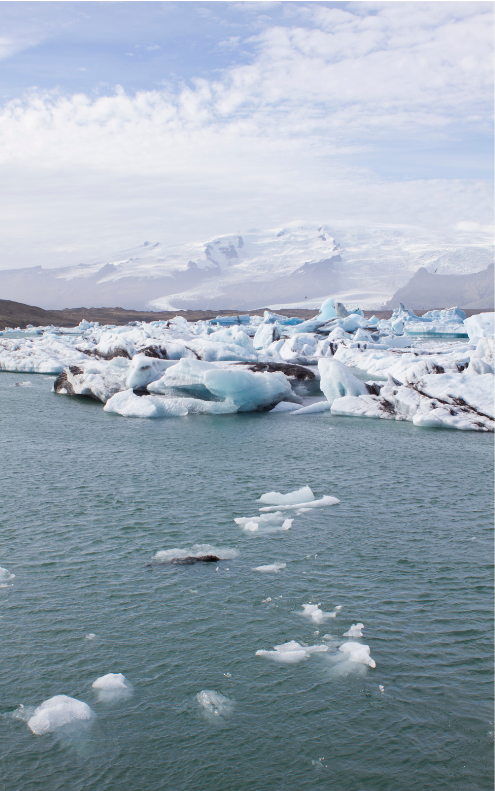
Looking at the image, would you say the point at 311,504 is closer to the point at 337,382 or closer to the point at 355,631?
the point at 355,631

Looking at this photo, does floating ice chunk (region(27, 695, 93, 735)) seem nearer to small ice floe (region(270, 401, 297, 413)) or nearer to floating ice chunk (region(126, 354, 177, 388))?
small ice floe (region(270, 401, 297, 413))

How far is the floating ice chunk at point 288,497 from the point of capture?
373 inches

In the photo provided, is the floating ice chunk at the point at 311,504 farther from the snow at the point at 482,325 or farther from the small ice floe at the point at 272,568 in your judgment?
the snow at the point at 482,325

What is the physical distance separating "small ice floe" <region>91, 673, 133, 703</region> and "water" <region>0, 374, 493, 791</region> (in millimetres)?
59

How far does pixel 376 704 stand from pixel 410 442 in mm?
9843

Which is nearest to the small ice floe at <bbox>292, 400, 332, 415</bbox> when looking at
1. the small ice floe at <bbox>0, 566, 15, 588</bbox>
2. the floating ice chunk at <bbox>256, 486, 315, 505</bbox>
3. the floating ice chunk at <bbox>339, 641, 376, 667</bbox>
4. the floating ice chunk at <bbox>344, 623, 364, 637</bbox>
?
the floating ice chunk at <bbox>256, 486, 315, 505</bbox>

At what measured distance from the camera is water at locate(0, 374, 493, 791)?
14.2 ft

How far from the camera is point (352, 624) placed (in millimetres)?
5938

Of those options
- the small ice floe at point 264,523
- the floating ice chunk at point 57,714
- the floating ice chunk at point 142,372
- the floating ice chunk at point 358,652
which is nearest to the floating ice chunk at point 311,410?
the floating ice chunk at point 142,372

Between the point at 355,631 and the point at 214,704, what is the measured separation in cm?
153

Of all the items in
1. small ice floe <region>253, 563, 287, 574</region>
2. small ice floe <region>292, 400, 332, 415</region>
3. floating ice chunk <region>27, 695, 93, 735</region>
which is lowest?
floating ice chunk <region>27, 695, 93, 735</region>

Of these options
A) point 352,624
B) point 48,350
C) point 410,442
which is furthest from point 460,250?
point 352,624

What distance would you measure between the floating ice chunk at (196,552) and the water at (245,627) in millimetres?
141

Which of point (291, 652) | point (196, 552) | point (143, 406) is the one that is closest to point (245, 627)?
point (291, 652)
